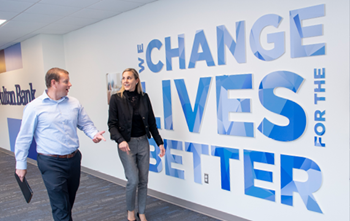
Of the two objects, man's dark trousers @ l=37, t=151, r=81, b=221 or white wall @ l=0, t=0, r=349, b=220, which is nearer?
white wall @ l=0, t=0, r=349, b=220

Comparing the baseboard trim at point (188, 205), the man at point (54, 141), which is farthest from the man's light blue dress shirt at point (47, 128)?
the baseboard trim at point (188, 205)

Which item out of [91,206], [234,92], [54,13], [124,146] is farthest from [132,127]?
[54,13]

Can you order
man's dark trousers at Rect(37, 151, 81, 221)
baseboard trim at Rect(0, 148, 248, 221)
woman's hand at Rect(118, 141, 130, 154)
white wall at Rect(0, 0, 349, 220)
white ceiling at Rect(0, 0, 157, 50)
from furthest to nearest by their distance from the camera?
white ceiling at Rect(0, 0, 157, 50)
baseboard trim at Rect(0, 148, 248, 221)
woman's hand at Rect(118, 141, 130, 154)
man's dark trousers at Rect(37, 151, 81, 221)
white wall at Rect(0, 0, 349, 220)

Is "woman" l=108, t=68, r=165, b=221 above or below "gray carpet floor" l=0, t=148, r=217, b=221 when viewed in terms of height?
above

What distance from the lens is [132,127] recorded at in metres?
3.14

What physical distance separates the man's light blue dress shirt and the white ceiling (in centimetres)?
176

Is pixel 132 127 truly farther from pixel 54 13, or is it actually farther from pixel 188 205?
pixel 54 13

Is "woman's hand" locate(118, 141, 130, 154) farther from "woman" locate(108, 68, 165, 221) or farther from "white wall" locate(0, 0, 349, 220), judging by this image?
"white wall" locate(0, 0, 349, 220)

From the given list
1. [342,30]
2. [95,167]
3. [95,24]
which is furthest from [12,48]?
[342,30]

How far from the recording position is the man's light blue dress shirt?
2.51 m

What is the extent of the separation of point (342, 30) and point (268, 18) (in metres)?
0.66

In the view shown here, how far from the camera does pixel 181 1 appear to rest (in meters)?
3.54

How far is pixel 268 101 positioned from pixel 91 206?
2.67 meters

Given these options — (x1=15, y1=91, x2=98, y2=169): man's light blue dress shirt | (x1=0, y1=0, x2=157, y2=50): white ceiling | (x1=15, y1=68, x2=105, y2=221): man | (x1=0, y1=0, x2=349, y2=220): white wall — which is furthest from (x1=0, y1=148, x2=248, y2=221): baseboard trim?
(x1=0, y1=0, x2=157, y2=50): white ceiling
